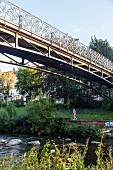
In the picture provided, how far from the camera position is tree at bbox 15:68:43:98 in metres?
47.3

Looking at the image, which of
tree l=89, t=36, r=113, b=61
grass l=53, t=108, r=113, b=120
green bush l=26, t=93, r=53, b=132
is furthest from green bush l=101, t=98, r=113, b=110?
green bush l=26, t=93, r=53, b=132

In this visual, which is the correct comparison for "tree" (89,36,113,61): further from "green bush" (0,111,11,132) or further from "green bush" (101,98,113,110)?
"green bush" (0,111,11,132)

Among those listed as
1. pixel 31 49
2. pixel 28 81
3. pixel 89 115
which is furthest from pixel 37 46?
pixel 28 81

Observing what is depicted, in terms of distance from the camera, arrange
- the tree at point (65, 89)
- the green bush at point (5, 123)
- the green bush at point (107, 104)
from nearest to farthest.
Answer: the green bush at point (5, 123)
the green bush at point (107, 104)
the tree at point (65, 89)

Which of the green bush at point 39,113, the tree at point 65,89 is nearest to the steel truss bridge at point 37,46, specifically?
the green bush at point 39,113

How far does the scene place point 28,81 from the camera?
50438 millimetres

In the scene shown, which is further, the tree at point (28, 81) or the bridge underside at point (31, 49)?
the tree at point (28, 81)

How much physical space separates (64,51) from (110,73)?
33.9ft

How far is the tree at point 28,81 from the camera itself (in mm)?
47334

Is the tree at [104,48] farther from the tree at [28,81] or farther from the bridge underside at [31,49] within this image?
the bridge underside at [31,49]

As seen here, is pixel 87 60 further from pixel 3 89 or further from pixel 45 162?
pixel 3 89

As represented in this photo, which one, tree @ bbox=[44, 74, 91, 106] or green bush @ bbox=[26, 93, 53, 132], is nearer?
green bush @ bbox=[26, 93, 53, 132]

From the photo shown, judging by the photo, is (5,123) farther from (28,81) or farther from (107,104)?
(28,81)

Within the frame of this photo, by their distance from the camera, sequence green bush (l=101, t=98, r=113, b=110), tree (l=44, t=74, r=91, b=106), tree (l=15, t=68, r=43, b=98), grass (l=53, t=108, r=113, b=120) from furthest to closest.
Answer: tree (l=15, t=68, r=43, b=98) → tree (l=44, t=74, r=91, b=106) → green bush (l=101, t=98, r=113, b=110) → grass (l=53, t=108, r=113, b=120)
